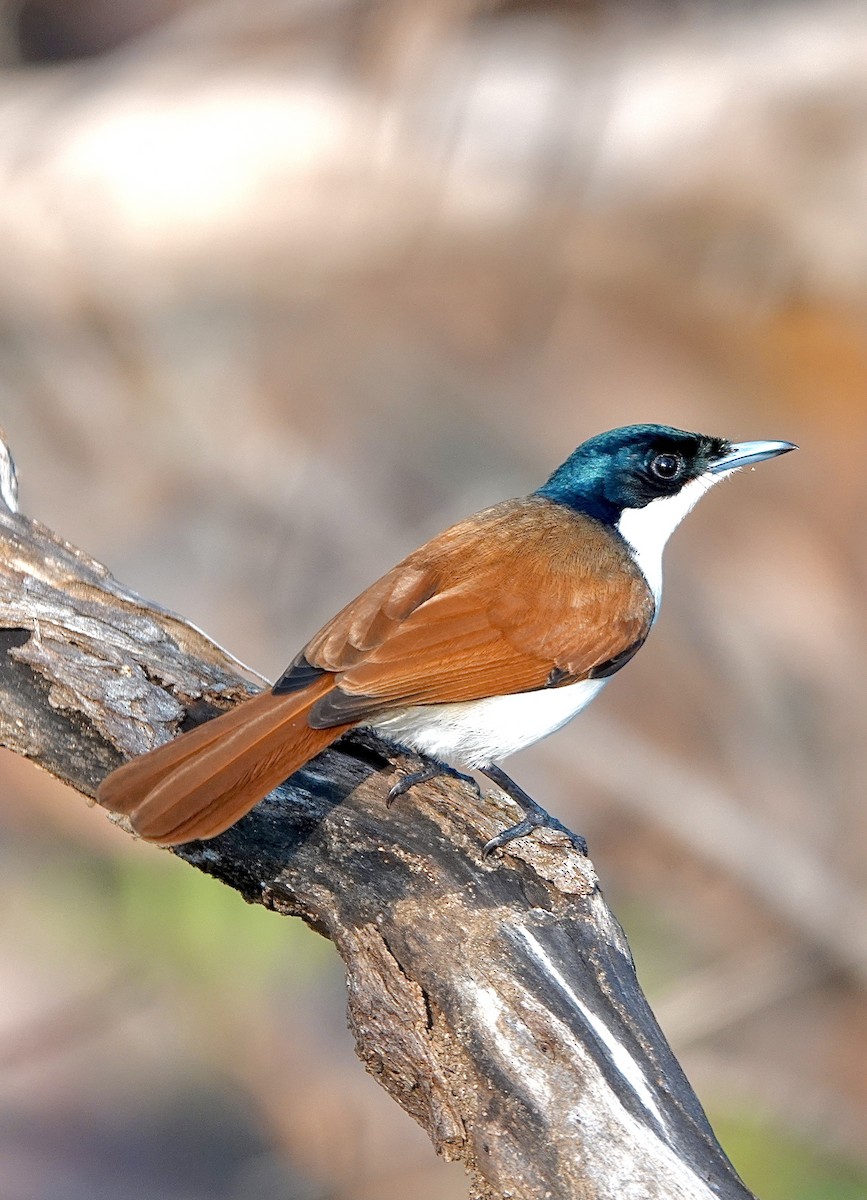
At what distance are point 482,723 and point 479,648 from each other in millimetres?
201

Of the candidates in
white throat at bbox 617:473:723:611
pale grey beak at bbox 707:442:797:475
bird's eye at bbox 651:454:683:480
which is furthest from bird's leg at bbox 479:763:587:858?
pale grey beak at bbox 707:442:797:475

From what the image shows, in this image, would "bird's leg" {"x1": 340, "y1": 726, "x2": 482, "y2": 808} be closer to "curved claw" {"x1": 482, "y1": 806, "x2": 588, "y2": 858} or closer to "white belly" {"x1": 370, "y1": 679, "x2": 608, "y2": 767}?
"white belly" {"x1": 370, "y1": 679, "x2": 608, "y2": 767}

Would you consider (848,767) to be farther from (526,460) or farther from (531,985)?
(531,985)

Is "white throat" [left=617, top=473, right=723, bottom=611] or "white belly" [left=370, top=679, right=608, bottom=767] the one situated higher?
"white throat" [left=617, top=473, right=723, bottom=611]

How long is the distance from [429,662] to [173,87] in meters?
5.58

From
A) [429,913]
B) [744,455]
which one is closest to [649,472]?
[744,455]

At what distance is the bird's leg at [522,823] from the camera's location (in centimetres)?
311

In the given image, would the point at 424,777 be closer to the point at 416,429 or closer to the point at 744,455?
the point at 744,455

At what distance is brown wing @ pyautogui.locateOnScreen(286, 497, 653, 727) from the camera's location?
11.1ft

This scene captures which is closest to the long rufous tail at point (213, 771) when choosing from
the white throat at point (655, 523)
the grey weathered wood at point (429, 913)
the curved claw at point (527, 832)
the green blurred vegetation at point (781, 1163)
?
the grey weathered wood at point (429, 913)

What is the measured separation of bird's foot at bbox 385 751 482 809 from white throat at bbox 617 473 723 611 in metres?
1.05

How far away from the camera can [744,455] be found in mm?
4324

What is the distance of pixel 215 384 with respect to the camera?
9125 mm

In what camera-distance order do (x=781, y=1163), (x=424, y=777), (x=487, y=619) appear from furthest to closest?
(x=781, y=1163) < (x=487, y=619) < (x=424, y=777)
